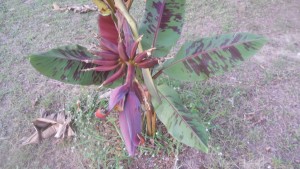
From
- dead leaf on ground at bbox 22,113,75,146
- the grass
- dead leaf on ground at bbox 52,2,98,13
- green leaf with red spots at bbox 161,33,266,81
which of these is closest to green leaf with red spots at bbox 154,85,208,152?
green leaf with red spots at bbox 161,33,266,81

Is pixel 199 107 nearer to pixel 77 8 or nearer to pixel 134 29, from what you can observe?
pixel 134 29

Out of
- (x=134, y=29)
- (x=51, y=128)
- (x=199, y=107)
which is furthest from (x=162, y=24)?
(x=51, y=128)

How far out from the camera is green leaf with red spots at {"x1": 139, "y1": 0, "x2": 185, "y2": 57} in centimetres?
112

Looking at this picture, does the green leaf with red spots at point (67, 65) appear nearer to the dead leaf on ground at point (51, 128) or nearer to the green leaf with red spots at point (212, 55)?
the green leaf with red spots at point (212, 55)

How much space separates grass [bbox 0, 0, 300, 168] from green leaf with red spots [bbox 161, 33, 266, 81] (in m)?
0.49

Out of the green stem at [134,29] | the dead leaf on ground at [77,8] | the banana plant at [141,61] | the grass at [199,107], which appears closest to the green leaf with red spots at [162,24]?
the banana plant at [141,61]

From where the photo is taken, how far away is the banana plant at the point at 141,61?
2.94 feet

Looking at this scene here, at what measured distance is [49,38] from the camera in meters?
2.40

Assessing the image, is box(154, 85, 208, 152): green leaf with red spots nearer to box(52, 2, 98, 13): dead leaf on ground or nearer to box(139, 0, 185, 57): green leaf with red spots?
box(139, 0, 185, 57): green leaf with red spots

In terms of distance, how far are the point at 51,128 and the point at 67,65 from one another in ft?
2.66

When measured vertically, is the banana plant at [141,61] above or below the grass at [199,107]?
above

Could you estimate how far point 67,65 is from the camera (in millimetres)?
966

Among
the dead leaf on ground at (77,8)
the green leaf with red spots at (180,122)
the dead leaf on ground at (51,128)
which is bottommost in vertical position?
the dead leaf on ground at (51,128)

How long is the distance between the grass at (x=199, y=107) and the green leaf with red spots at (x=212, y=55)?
0.49 meters
